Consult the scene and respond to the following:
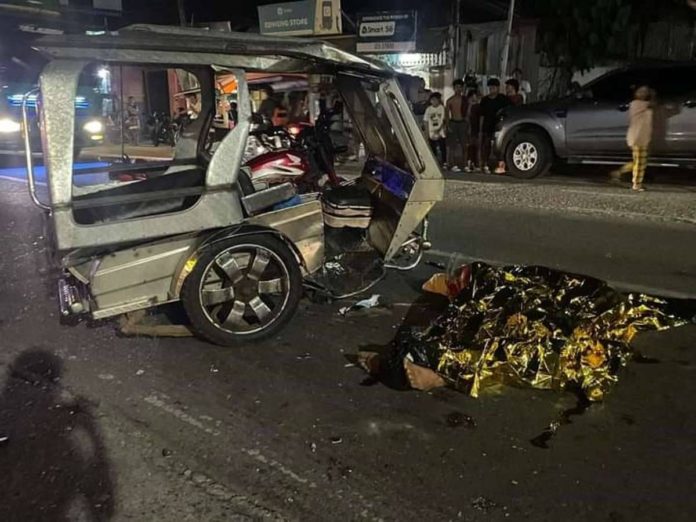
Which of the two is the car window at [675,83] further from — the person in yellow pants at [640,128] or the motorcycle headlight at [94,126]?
the motorcycle headlight at [94,126]

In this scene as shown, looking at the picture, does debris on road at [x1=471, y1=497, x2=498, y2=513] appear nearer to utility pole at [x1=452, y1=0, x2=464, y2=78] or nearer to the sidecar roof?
the sidecar roof

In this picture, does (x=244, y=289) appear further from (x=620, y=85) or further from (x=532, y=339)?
(x=620, y=85)

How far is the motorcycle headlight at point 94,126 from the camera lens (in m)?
14.2

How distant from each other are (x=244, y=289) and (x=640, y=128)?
A: 26.3 ft

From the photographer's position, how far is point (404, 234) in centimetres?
497

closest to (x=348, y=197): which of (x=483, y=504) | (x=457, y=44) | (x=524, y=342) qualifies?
(x=524, y=342)

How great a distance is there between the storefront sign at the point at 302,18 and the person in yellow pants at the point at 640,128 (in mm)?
11437

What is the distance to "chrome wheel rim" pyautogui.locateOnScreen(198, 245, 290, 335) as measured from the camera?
14.1ft

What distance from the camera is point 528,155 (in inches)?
469

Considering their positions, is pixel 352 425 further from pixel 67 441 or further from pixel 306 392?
pixel 67 441

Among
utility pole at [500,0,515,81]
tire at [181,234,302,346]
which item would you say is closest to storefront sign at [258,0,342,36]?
utility pole at [500,0,515,81]

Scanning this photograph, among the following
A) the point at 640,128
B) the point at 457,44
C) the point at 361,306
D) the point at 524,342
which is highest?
the point at 457,44

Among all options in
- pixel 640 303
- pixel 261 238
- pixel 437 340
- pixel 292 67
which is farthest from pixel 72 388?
pixel 640 303

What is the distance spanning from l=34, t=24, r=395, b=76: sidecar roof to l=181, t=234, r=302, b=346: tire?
1.10m
